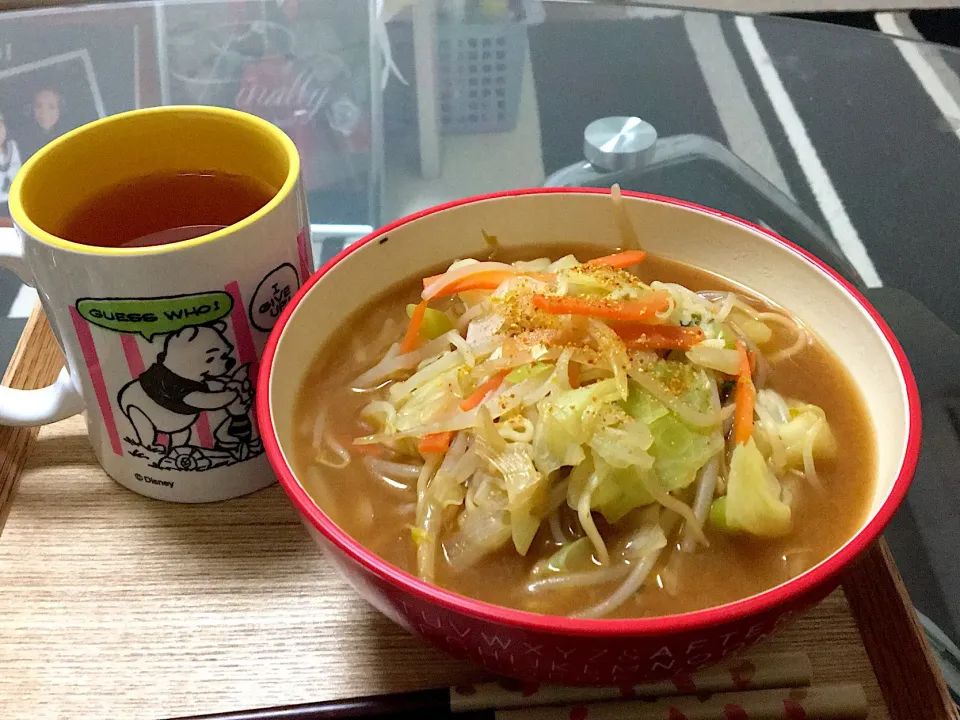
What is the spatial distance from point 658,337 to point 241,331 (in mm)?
457

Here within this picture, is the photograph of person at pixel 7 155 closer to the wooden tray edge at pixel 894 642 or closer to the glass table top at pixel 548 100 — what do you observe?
the glass table top at pixel 548 100

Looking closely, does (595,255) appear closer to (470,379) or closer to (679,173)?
(470,379)

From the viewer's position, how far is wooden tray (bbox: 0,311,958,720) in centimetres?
83

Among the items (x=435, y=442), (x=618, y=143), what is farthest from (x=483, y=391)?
(x=618, y=143)

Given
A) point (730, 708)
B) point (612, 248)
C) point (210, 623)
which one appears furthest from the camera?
A: point (612, 248)

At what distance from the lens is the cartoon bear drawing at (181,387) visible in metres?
0.88

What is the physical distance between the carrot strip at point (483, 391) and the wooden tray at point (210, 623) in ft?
0.82

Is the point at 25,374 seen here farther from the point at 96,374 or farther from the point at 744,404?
the point at 744,404

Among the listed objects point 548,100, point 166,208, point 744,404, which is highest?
point 166,208

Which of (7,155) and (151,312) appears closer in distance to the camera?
(151,312)

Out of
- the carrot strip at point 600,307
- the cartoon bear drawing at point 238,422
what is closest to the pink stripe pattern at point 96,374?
the cartoon bear drawing at point 238,422

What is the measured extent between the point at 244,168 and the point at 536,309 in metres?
0.41

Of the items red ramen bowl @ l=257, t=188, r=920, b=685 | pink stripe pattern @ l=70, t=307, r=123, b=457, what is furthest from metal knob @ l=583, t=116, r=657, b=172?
pink stripe pattern @ l=70, t=307, r=123, b=457

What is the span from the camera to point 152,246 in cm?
86
